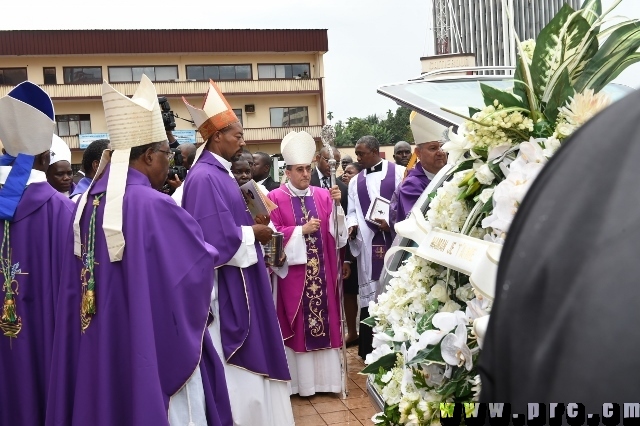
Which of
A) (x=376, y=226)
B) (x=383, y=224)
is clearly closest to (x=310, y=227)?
(x=383, y=224)

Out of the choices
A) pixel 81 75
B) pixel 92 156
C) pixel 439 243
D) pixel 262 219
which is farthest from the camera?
pixel 81 75

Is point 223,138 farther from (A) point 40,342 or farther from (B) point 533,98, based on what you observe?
(B) point 533,98

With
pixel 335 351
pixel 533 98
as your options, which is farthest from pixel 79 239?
pixel 335 351

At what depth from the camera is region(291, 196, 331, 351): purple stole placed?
22.0ft

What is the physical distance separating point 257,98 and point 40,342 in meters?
37.9

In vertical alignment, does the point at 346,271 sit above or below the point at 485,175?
below

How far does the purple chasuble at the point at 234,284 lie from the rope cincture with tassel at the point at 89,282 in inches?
46.9

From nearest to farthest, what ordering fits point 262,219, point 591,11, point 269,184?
point 591,11 → point 262,219 → point 269,184

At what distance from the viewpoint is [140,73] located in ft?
131

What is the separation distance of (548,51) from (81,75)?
40420 mm

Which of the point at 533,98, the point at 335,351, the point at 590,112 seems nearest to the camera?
the point at 590,112

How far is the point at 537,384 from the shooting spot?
A: 693 mm

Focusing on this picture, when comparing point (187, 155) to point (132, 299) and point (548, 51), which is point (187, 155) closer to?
point (132, 299)

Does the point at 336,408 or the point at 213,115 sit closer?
the point at 213,115
